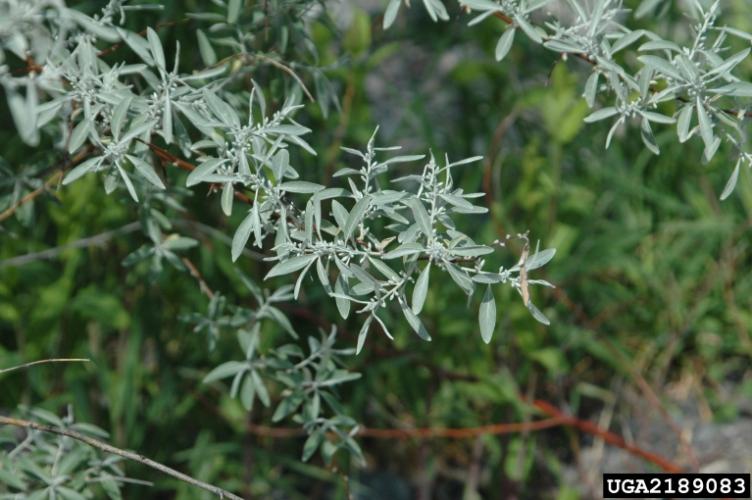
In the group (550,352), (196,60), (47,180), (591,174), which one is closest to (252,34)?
(47,180)

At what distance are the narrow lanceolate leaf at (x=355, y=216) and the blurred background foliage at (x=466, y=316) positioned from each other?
0.78 m

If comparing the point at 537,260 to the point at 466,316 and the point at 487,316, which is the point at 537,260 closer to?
the point at 487,316

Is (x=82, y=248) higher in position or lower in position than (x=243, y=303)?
higher

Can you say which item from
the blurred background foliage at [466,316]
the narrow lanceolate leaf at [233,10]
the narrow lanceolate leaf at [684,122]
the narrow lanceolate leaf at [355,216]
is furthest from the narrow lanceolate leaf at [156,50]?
the narrow lanceolate leaf at [684,122]

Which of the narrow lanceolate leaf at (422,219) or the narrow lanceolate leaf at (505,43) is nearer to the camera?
the narrow lanceolate leaf at (422,219)

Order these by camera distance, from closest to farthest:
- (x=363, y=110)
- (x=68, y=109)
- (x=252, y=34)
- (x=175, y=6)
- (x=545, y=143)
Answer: (x=68, y=109) → (x=252, y=34) → (x=175, y=6) → (x=363, y=110) → (x=545, y=143)

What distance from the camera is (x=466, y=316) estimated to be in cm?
248

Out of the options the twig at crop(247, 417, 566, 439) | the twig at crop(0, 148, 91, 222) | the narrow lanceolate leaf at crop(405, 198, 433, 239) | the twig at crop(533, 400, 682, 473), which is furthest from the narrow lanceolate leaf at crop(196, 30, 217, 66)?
the twig at crop(533, 400, 682, 473)

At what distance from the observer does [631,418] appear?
2771 millimetres

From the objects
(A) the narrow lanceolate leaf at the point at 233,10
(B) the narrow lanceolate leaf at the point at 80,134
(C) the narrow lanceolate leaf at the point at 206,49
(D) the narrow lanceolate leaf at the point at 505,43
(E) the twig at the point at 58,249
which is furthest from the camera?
(E) the twig at the point at 58,249

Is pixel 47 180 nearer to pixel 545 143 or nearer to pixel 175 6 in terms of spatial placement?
pixel 175 6

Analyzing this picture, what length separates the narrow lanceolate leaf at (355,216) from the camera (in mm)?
1288

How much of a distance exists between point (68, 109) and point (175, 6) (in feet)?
2.32

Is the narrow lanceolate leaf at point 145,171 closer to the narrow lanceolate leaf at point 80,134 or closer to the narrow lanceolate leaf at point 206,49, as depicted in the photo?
the narrow lanceolate leaf at point 80,134
